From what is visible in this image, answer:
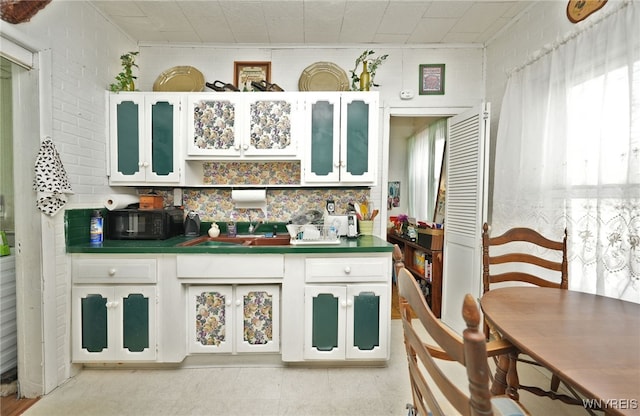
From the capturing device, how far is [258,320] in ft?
6.89

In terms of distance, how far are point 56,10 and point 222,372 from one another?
2.68m

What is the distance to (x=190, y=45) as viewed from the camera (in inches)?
106

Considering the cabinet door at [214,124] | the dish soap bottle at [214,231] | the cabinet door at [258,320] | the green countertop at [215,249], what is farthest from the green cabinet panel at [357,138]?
the dish soap bottle at [214,231]

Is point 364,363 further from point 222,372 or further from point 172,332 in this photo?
point 172,332

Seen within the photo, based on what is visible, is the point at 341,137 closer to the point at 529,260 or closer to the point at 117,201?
the point at 529,260

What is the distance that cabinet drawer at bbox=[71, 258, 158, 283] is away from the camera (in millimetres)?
2002

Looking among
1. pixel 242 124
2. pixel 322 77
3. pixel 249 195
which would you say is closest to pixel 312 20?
pixel 322 77

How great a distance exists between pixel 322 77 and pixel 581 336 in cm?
248

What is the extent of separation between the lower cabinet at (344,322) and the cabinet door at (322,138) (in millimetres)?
901

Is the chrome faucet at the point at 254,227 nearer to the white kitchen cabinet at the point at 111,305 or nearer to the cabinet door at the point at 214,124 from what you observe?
the cabinet door at the point at 214,124

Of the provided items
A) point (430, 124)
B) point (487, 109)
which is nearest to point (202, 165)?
point (487, 109)

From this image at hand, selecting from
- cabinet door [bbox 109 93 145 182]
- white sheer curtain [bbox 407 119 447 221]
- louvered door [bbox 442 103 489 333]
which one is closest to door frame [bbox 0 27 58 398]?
cabinet door [bbox 109 93 145 182]

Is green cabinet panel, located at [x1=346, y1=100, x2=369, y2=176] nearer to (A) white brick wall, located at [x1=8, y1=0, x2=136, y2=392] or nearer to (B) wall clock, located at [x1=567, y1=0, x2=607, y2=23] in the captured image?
(B) wall clock, located at [x1=567, y1=0, x2=607, y2=23]

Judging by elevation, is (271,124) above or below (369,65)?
below
